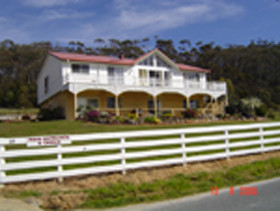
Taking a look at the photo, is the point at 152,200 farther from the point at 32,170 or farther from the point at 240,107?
the point at 240,107

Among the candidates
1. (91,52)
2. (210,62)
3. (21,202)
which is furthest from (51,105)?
(210,62)

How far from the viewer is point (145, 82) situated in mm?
25531

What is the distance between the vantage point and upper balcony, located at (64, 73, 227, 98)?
21406 mm

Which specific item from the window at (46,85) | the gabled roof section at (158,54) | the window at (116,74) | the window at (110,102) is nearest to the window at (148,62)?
the gabled roof section at (158,54)

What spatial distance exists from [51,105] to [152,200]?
23663mm

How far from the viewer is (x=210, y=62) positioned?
2491 inches

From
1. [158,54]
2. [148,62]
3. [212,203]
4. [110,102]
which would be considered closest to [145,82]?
[148,62]

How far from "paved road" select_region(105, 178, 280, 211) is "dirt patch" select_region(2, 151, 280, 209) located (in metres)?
1.15

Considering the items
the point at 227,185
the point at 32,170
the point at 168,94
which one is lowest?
the point at 227,185

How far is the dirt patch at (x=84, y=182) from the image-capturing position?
560 cm

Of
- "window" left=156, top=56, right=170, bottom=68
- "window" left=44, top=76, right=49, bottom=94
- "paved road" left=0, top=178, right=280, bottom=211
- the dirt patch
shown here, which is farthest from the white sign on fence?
"window" left=156, top=56, right=170, bottom=68

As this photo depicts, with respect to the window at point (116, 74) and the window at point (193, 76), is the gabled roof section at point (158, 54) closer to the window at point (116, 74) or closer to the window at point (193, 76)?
the window at point (116, 74)

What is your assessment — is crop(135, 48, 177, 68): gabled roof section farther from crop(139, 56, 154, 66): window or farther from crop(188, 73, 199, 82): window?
crop(188, 73, 199, 82): window

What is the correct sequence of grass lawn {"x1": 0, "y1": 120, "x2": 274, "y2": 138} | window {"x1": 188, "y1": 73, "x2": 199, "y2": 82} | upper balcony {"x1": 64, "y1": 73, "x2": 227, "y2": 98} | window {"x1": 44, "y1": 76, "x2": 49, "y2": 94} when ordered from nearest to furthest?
1. grass lawn {"x1": 0, "y1": 120, "x2": 274, "y2": 138}
2. upper balcony {"x1": 64, "y1": 73, "x2": 227, "y2": 98}
3. window {"x1": 44, "y1": 76, "x2": 49, "y2": 94}
4. window {"x1": 188, "y1": 73, "x2": 199, "y2": 82}
